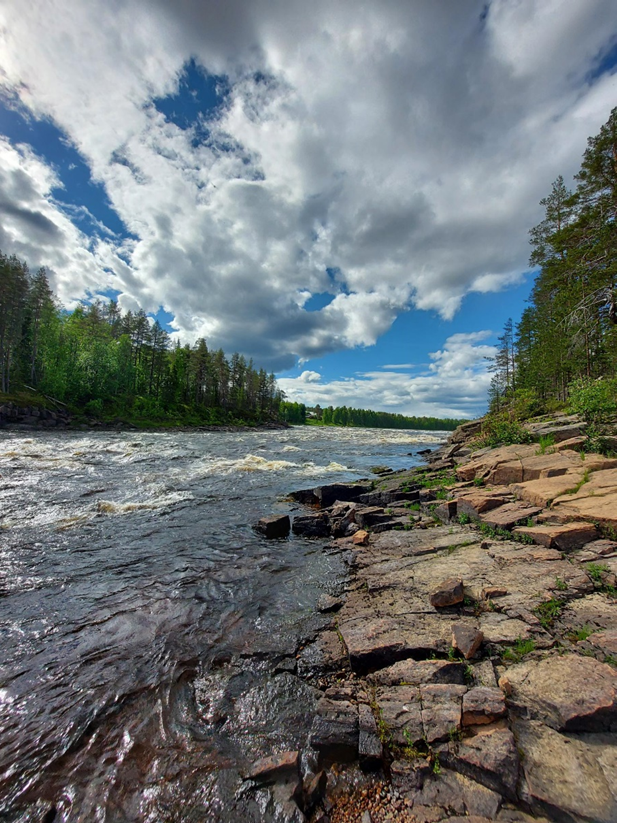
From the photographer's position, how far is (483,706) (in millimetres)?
3828

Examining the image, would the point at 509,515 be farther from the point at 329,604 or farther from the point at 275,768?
the point at 275,768

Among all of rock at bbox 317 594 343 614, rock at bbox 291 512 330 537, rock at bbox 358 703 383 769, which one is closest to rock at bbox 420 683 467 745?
rock at bbox 358 703 383 769

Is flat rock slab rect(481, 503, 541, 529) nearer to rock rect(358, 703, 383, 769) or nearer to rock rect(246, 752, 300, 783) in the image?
rock rect(358, 703, 383, 769)

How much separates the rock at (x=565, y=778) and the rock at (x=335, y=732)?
190cm

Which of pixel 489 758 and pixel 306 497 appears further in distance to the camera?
pixel 306 497

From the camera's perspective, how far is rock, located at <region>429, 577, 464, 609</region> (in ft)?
19.7

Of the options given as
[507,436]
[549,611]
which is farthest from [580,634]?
[507,436]

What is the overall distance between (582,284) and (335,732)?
3339cm

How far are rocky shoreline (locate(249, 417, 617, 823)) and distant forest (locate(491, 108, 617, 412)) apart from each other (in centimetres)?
1295

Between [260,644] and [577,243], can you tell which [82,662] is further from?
[577,243]

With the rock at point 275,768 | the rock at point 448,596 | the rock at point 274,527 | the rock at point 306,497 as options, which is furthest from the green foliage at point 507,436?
the rock at point 275,768

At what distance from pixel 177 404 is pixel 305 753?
9226cm

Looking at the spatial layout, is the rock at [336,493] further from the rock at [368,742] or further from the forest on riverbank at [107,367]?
the forest on riverbank at [107,367]

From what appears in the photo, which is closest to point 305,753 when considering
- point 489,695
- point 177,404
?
point 489,695
